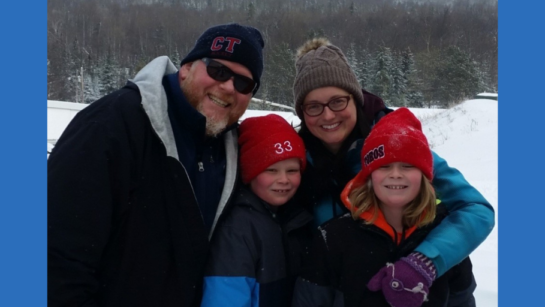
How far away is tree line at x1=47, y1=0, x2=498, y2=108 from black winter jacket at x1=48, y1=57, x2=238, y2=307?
3603 cm

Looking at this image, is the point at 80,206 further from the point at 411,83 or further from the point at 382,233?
the point at 411,83

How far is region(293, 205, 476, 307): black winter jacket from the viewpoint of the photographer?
1.71m

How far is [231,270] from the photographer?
1713mm

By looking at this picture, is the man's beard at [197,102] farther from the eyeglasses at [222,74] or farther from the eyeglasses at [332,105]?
the eyeglasses at [332,105]

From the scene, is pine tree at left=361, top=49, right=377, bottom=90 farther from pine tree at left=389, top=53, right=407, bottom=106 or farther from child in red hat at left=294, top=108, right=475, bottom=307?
child in red hat at left=294, top=108, right=475, bottom=307

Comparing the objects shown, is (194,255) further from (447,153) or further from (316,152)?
(447,153)

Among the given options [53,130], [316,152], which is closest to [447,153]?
[316,152]

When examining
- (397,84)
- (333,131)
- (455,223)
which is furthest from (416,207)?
(397,84)

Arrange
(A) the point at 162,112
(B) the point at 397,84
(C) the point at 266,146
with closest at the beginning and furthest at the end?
(A) the point at 162,112 < (C) the point at 266,146 < (B) the point at 397,84

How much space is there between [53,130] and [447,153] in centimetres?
1501

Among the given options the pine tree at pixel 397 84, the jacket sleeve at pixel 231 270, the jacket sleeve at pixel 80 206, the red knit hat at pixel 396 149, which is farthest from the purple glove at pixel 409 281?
the pine tree at pixel 397 84

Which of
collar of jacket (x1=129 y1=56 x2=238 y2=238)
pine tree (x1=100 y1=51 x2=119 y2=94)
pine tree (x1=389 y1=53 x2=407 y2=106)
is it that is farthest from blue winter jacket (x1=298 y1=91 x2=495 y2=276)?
pine tree (x1=100 y1=51 x2=119 y2=94)

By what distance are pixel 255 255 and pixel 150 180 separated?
56 centimetres

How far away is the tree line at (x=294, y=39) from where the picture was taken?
41.8 metres
